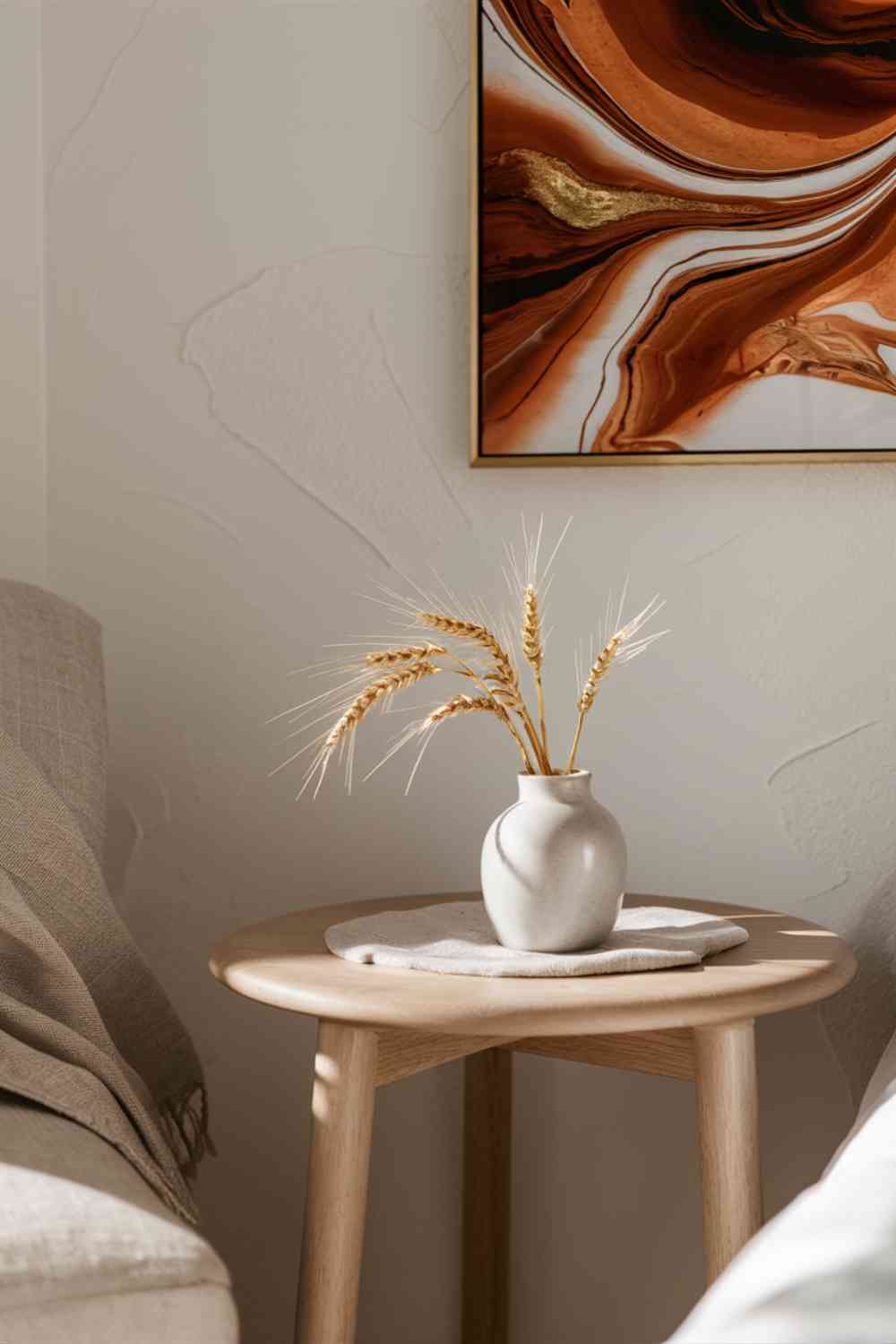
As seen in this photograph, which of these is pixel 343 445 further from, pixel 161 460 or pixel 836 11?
pixel 836 11

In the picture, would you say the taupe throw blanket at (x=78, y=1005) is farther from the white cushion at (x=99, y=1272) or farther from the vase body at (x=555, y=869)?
the vase body at (x=555, y=869)

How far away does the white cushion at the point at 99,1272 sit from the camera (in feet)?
2.70

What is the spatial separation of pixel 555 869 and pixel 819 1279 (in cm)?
56

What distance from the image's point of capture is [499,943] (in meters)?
1.19

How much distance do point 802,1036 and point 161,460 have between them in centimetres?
91

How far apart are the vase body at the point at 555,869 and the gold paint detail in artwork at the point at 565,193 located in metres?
0.63

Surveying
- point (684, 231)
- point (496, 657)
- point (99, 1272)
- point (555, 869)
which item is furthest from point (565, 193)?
point (99, 1272)

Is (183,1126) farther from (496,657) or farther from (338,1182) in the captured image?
(496,657)

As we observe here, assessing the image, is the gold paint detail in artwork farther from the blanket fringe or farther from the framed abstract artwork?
the blanket fringe

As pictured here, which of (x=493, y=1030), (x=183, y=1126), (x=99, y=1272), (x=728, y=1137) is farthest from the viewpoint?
(x=183, y=1126)

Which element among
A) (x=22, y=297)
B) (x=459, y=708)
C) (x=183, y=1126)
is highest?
(x=22, y=297)

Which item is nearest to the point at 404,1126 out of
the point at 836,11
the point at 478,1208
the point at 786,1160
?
the point at 478,1208

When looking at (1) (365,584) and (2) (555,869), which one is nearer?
(2) (555,869)

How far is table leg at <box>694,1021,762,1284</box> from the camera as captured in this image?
43.3 inches
